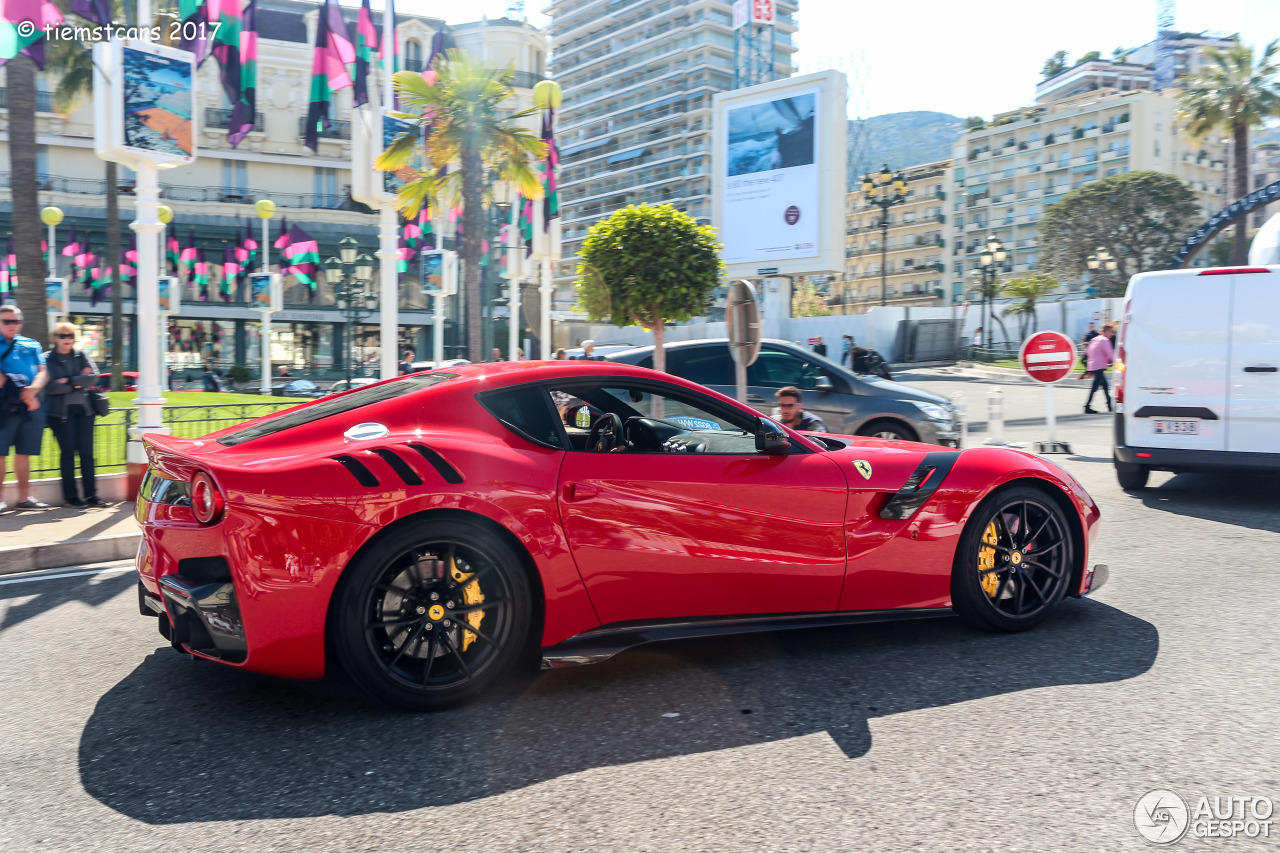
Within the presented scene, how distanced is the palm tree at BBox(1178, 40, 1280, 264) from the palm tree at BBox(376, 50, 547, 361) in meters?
33.5

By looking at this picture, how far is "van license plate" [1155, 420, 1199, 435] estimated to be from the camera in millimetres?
8195

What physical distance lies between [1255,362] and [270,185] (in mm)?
52408

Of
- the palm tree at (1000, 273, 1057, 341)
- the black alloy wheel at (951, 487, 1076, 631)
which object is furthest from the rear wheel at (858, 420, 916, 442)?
the palm tree at (1000, 273, 1057, 341)

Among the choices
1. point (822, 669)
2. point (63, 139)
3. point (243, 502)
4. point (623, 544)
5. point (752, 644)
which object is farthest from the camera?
point (63, 139)

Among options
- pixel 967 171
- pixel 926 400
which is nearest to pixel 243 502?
pixel 926 400

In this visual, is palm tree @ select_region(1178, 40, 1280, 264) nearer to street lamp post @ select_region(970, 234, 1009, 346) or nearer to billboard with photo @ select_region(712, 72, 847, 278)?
street lamp post @ select_region(970, 234, 1009, 346)

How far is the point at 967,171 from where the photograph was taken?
9912cm

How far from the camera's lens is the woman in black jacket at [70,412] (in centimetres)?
829

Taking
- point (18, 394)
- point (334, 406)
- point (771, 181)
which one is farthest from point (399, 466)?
point (771, 181)

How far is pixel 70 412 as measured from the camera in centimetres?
837

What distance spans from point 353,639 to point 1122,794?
2.47 meters

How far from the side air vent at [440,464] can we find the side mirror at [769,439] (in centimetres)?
126

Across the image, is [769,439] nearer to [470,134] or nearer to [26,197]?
[26,197]

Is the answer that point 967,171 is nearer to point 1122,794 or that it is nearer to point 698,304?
point 698,304
